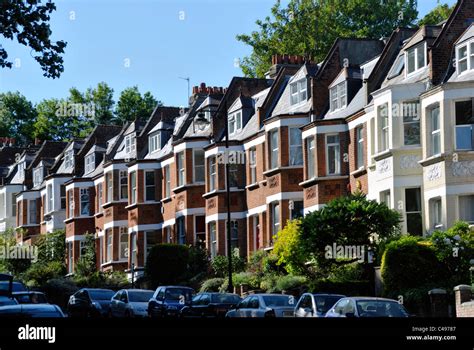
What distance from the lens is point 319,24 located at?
67875mm

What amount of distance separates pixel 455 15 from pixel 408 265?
11.7 m

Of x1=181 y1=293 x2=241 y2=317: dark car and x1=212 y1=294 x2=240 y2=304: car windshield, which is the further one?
x1=212 y1=294 x2=240 y2=304: car windshield

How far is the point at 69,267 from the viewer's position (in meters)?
76.9

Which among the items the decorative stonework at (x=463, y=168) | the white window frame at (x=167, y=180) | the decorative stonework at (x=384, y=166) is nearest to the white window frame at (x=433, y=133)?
the decorative stonework at (x=463, y=168)

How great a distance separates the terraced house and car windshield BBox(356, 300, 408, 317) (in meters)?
17.7

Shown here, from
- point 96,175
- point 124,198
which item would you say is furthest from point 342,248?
point 96,175

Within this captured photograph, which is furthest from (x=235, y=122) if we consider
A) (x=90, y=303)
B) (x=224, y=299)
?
(x=224, y=299)

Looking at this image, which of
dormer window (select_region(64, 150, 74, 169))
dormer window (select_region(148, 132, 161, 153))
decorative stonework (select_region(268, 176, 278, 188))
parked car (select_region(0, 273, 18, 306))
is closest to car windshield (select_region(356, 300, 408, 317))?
parked car (select_region(0, 273, 18, 306))

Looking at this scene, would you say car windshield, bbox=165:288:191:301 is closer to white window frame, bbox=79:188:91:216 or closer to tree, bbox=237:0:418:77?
tree, bbox=237:0:418:77

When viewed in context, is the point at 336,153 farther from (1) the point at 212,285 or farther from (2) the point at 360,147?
(1) the point at 212,285

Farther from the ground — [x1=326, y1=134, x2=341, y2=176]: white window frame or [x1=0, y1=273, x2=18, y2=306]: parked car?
→ [x1=326, y1=134, x2=341, y2=176]: white window frame

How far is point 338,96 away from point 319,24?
51.0 feet

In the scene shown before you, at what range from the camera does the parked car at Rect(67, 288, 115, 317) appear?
42656 millimetres

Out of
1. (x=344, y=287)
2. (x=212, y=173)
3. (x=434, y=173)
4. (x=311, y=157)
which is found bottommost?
(x=344, y=287)
